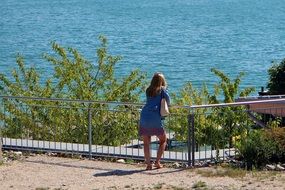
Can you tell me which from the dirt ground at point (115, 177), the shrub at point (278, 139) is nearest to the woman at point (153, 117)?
the dirt ground at point (115, 177)

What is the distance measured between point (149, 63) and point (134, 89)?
129ft

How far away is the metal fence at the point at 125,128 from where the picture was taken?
17.8m

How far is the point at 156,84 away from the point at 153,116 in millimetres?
600

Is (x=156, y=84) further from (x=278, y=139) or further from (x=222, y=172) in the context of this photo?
(x=278, y=139)

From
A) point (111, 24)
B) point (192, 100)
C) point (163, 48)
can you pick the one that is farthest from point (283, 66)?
point (111, 24)

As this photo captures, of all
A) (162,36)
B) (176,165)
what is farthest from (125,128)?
(162,36)

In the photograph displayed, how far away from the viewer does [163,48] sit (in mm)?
82500

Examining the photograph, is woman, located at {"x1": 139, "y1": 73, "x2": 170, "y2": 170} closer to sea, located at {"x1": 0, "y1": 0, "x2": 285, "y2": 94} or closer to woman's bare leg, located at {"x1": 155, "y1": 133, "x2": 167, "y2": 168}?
woman's bare leg, located at {"x1": 155, "y1": 133, "x2": 167, "y2": 168}

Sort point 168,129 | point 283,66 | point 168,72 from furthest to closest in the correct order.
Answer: point 168,72
point 283,66
point 168,129

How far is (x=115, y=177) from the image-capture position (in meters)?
15.8

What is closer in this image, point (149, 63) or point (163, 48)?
point (149, 63)

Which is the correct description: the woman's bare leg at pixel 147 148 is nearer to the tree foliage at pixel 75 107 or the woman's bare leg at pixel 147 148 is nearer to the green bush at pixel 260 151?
the green bush at pixel 260 151

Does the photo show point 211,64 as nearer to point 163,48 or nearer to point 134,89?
point 163,48

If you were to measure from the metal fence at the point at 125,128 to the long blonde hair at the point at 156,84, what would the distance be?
0.71 m
